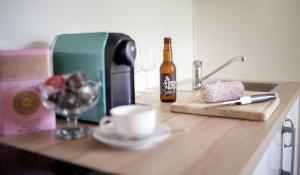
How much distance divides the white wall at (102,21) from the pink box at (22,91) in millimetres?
185

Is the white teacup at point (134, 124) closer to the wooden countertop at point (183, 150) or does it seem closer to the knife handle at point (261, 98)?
the wooden countertop at point (183, 150)

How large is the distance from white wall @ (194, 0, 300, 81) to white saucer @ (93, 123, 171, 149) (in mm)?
1500

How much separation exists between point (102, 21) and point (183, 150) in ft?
2.53

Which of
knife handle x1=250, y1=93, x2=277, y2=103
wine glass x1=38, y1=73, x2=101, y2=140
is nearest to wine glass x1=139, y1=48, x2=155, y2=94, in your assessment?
knife handle x1=250, y1=93, x2=277, y2=103

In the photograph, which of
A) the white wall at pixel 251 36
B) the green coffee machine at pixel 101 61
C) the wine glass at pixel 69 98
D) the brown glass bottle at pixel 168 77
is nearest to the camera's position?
the wine glass at pixel 69 98

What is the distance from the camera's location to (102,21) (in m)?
1.21

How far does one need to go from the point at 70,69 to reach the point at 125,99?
182 millimetres

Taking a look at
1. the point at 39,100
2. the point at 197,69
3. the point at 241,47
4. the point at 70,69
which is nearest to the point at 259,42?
the point at 241,47

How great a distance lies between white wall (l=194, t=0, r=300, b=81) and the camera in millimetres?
1856

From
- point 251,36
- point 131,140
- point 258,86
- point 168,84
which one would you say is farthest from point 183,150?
point 251,36

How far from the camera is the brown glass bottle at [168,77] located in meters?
1.13

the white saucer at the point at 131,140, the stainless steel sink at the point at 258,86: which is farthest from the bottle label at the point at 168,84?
the stainless steel sink at the point at 258,86

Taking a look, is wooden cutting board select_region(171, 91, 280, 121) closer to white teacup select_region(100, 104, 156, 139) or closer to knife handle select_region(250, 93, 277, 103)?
knife handle select_region(250, 93, 277, 103)

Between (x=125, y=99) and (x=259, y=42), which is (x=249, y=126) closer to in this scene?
(x=125, y=99)
